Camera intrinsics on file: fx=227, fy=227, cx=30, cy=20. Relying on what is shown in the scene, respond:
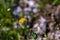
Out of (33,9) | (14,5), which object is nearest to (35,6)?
(33,9)

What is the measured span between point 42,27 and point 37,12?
14.8 inches

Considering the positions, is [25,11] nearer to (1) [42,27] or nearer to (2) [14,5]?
(2) [14,5]

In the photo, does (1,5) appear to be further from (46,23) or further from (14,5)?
(46,23)

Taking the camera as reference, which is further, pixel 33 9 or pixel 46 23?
pixel 33 9

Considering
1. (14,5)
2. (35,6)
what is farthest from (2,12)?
(35,6)

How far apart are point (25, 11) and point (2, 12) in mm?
387

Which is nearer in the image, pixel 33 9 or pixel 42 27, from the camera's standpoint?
pixel 42 27

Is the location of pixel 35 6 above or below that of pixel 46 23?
above

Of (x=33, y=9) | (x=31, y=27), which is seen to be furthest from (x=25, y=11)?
(x=31, y=27)

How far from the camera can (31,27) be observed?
3.43 m

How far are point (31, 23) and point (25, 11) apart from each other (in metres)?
0.30

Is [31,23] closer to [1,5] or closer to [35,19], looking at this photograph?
[35,19]

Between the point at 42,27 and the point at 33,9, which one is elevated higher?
the point at 33,9

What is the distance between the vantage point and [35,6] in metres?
3.74
